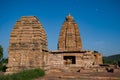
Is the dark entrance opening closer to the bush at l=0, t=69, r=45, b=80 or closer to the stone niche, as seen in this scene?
the stone niche

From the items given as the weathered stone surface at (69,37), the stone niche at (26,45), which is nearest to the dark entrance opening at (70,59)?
the weathered stone surface at (69,37)

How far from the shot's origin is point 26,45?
1542cm

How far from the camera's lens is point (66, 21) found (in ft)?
89.6

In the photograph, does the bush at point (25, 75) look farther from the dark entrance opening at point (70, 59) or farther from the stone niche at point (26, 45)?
the dark entrance opening at point (70, 59)

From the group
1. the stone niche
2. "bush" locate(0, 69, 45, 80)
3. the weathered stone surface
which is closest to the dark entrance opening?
the weathered stone surface

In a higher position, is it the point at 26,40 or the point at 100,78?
the point at 26,40

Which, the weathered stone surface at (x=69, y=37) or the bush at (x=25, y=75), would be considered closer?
the bush at (x=25, y=75)

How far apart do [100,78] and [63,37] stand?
14.5 m

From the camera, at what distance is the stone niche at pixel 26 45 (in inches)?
599

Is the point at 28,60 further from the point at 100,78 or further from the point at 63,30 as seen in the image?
the point at 63,30

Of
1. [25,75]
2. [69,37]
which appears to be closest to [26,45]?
[25,75]

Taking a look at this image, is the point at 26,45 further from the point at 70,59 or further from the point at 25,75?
the point at 70,59

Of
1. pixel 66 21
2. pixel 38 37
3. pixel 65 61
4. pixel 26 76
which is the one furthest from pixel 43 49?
pixel 66 21

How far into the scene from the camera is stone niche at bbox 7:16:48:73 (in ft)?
49.9
